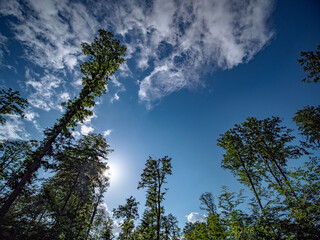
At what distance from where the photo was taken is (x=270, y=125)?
1365 cm

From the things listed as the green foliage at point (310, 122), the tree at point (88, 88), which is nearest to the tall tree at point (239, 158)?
the green foliage at point (310, 122)

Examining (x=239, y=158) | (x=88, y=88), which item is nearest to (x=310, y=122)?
(x=239, y=158)

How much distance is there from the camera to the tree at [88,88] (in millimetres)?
8727

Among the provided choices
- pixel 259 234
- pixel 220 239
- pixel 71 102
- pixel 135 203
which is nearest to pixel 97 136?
pixel 71 102

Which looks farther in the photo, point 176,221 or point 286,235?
point 176,221

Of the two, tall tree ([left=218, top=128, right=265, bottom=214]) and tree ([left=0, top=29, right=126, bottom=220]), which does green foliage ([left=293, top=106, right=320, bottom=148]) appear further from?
tree ([left=0, top=29, right=126, bottom=220])

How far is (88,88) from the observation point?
11844 mm

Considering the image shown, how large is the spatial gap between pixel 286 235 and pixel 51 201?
14465mm

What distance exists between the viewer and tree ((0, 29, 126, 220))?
8.73m

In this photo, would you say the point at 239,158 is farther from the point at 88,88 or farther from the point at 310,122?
the point at 88,88

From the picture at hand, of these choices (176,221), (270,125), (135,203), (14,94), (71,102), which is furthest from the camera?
(176,221)

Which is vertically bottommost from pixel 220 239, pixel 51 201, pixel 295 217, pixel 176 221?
pixel 220 239

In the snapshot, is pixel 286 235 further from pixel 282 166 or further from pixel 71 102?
pixel 71 102

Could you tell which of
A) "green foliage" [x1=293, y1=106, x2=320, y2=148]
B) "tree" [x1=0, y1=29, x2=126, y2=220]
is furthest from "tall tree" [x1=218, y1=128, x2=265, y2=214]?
"tree" [x1=0, y1=29, x2=126, y2=220]
